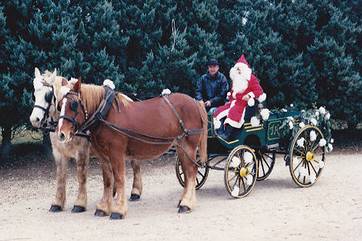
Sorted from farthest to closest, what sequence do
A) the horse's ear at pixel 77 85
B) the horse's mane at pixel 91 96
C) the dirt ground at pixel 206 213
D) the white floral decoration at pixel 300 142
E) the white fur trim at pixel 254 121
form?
the white floral decoration at pixel 300 142, the white fur trim at pixel 254 121, the horse's mane at pixel 91 96, the horse's ear at pixel 77 85, the dirt ground at pixel 206 213

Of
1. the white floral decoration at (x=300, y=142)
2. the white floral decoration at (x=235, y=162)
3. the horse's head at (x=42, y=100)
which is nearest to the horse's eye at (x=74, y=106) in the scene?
the horse's head at (x=42, y=100)

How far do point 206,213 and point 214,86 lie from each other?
2815 millimetres

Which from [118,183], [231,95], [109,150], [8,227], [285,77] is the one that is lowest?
[8,227]

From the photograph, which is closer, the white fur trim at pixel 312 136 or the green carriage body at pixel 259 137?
the green carriage body at pixel 259 137

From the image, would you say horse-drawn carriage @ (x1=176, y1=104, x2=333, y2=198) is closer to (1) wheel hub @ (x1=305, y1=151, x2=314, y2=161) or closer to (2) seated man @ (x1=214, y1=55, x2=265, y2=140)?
(1) wheel hub @ (x1=305, y1=151, x2=314, y2=161)

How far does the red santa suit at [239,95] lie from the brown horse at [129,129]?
23.9 inches

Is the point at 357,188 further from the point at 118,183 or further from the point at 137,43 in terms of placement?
the point at 137,43

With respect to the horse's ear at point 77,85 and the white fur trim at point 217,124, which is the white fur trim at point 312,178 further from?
the horse's ear at point 77,85

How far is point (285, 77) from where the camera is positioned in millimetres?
13703

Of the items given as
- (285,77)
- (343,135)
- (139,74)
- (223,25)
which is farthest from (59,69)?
(343,135)

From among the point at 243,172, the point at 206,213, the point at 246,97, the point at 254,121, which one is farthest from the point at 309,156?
the point at 206,213

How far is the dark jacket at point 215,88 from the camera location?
9695 millimetres

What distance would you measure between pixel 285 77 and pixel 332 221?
23.2 ft

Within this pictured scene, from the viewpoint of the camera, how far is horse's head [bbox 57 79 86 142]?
710 cm
